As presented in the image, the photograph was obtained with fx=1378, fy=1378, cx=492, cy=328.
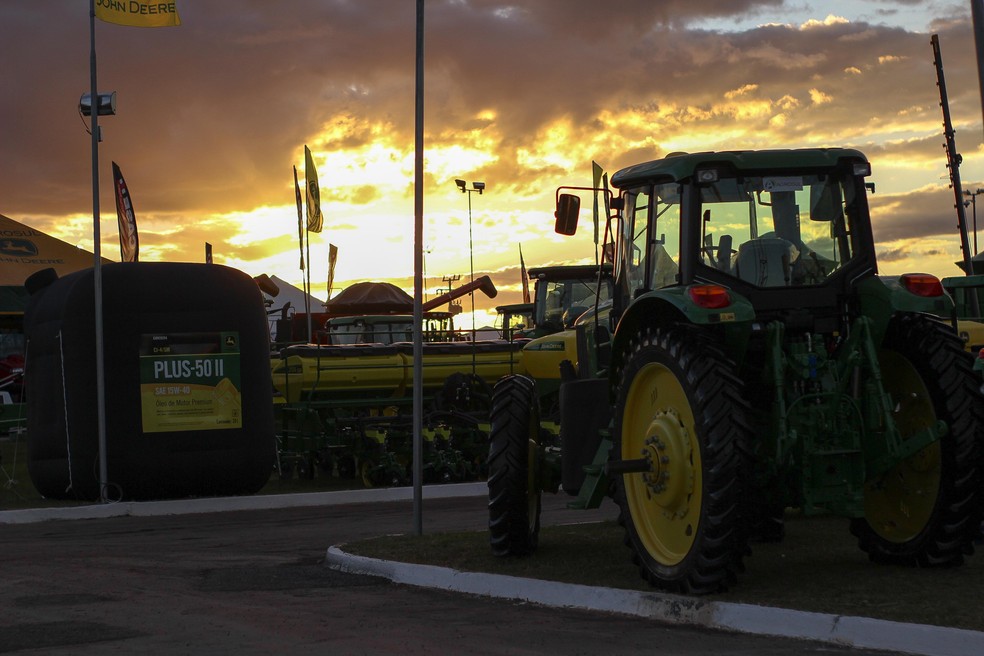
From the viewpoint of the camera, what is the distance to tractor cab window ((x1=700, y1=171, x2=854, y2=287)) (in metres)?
9.57

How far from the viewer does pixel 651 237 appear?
396 inches

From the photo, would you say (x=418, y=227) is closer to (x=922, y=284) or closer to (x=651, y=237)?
(x=651, y=237)

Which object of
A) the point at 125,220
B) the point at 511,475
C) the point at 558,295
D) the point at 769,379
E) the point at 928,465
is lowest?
the point at 511,475

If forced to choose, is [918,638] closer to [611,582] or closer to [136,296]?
[611,582]

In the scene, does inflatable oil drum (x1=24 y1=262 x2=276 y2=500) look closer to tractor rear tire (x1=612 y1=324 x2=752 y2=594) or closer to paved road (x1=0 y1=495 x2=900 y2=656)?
paved road (x1=0 y1=495 x2=900 y2=656)

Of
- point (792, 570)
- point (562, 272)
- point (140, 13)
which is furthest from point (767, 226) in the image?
point (562, 272)

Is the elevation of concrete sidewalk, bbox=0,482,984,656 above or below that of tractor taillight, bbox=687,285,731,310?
below

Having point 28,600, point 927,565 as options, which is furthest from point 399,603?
point 927,565

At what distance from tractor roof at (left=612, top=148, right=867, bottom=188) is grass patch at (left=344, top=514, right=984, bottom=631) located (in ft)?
9.33

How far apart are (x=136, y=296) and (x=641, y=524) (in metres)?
10.9

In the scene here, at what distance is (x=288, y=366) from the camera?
69.5 feet

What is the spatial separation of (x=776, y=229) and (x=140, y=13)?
11.7 metres

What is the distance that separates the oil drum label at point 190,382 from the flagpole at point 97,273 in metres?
0.66

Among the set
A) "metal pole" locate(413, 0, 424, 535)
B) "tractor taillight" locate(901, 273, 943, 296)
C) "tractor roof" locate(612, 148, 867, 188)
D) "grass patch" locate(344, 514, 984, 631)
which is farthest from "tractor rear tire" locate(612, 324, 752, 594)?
"metal pole" locate(413, 0, 424, 535)
